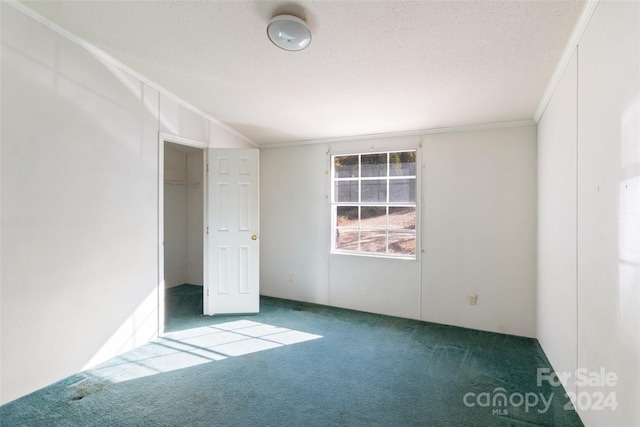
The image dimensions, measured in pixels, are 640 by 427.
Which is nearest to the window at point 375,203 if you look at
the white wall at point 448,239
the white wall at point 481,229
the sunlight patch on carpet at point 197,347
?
the white wall at point 448,239

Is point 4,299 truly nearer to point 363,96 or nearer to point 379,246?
point 363,96

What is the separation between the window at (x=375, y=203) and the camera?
3.74 meters

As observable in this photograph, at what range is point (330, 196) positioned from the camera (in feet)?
13.6

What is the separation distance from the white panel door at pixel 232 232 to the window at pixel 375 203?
1120 millimetres

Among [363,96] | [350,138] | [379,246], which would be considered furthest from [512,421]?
[350,138]

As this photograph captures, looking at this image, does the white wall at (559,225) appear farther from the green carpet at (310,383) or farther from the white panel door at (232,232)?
the white panel door at (232,232)

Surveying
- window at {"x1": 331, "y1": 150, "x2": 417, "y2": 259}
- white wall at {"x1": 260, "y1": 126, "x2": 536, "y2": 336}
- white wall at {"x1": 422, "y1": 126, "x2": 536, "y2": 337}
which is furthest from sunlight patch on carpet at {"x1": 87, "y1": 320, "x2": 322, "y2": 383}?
white wall at {"x1": 422, "y1": 126, "x2": 536, "y2": 337}

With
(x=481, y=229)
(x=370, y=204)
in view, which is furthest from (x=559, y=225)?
(x=370, y=204)

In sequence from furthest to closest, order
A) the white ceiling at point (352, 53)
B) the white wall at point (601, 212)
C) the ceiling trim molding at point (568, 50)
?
the white ceiling at point (352, 53)
the ceiling trim molding at point (568, 50)
the white wall at point (601, 212)

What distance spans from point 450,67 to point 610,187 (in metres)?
1.36

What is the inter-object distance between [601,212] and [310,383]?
2.17 metres

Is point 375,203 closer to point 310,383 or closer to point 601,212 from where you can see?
point 310,383

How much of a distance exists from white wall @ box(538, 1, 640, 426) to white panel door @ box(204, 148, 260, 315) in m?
3.09

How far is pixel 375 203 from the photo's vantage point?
3.88 m
